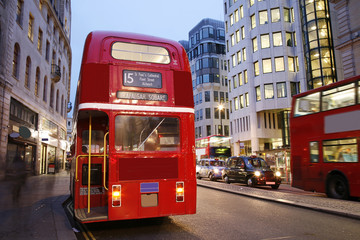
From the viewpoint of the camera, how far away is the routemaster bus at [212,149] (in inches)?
1332

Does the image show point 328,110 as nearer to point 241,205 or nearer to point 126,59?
point 241,205

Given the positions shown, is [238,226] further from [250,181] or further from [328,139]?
[250,181]

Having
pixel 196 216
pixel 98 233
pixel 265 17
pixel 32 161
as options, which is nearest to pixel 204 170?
pixel 32 161

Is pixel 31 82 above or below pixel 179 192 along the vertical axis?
above

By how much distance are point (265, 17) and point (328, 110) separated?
107 ft

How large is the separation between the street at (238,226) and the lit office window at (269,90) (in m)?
31.8

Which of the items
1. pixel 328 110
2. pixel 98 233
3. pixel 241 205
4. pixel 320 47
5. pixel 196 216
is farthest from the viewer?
pixel 320 47

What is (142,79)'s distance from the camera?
21.9ft

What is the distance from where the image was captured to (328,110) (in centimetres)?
1209

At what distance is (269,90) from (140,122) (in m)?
35.7

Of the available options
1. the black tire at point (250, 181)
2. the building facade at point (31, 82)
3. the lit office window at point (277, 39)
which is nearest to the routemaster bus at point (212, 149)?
the lit office window at point (277, 39)

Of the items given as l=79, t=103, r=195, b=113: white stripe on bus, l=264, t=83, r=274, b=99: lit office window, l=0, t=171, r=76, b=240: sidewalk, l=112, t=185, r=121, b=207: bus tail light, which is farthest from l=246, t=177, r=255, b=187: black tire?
l=264, t=83, r=274, b=99: lit office window

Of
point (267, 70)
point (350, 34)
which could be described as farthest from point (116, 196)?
point (267, 70)

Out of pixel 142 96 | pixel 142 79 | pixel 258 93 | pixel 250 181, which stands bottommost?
pixel 250 181
